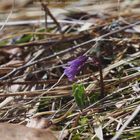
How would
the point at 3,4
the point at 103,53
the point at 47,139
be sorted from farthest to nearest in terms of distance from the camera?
the point at 3,4 → the point at 103,53 → the point at 47,139

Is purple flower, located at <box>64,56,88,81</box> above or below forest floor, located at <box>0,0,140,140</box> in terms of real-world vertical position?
above

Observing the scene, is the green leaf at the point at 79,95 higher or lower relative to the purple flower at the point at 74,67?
lower

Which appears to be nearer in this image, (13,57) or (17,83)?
(17,83)

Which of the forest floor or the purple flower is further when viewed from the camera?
the purple flower

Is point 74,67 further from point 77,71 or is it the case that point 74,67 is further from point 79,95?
point 79,95

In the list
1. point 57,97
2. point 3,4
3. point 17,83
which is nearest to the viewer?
point 57,97

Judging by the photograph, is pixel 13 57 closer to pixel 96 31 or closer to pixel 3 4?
pixel 96 31

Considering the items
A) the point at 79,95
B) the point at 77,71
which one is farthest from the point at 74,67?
the point at 79,95

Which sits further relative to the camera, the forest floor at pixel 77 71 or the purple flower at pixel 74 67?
the purple flower at pixel 74 67

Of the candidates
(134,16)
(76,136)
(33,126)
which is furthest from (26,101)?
(134,16)

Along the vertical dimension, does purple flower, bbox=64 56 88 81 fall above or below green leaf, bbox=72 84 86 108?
above

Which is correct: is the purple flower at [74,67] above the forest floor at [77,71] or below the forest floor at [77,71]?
above
